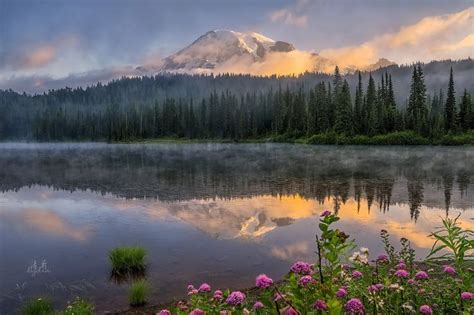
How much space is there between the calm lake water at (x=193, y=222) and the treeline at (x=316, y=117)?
219 feet

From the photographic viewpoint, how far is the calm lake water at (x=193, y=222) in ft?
39.7

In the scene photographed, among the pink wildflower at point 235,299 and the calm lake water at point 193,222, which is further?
the calm lake water at point 193,222

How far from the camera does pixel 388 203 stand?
23.0 metres

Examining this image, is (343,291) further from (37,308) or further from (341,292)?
(37,308)

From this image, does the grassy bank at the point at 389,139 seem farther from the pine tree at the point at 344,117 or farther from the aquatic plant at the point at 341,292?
the aquatic plant at the point at 341,292

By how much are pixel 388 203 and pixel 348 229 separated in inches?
281

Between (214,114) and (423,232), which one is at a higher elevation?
(214,114)

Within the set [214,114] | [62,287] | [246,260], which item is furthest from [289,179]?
[214,114]

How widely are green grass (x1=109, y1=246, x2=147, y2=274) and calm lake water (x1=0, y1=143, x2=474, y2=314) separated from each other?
415 mm

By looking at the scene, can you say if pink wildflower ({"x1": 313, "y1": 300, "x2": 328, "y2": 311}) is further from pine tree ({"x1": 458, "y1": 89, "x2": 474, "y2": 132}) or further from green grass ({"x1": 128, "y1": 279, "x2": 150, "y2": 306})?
pine tree ({"x1": 458, "y1": 89, "x2": 474, "y2": 132})

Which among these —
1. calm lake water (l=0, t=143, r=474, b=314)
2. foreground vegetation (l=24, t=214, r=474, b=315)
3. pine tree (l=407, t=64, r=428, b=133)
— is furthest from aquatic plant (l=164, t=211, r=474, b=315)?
pine tree (l=407, t=64, r=428, b=133)

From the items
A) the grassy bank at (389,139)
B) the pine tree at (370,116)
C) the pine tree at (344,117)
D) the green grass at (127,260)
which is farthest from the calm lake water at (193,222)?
the pine tree at (344,117)

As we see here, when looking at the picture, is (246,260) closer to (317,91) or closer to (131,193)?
(131,193)

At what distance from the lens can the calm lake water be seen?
39.7ft
